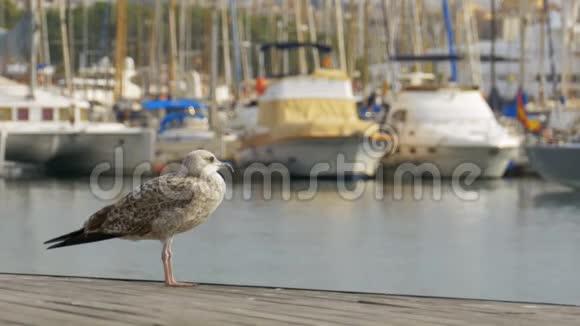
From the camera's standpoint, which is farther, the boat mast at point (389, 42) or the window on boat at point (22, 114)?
the boat mast at point (389, 42)

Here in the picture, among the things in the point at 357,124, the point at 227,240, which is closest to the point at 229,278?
the point at 227,240

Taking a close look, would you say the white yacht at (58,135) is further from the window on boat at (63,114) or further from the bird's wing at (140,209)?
the bird's wing at (140,209)

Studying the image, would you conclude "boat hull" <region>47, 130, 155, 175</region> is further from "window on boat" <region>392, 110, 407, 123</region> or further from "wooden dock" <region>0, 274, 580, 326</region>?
"wooden dock" <region>0, 274, 580, 326</region>

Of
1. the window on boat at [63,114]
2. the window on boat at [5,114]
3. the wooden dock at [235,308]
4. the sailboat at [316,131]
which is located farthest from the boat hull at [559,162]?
the wooden dock at [235,308]

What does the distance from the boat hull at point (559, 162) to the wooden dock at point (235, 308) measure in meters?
26.5

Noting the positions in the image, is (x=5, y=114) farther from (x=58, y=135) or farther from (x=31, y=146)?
(x=58, y=135)

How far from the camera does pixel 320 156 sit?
141ft

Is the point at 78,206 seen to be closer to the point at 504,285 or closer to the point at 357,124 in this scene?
the point at 357,124

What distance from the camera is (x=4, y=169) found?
155 ft

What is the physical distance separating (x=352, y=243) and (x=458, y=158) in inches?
723

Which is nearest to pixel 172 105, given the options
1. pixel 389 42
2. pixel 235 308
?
pixel 389 42

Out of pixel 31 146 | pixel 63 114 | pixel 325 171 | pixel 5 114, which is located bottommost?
pixel 325 171

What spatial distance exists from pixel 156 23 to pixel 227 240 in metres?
41.0

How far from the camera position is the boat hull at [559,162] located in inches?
1423
